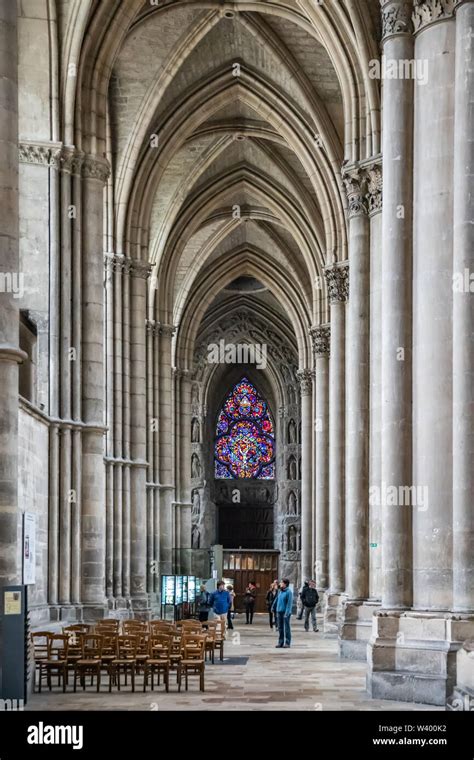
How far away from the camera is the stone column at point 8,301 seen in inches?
658

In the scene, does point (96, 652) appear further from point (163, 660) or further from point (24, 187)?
point (24, 187)

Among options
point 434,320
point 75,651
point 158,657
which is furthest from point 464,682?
point 75,651

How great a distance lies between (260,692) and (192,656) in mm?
1441

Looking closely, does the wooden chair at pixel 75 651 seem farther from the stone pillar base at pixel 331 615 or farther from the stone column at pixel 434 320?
the stone pillar base at pixel 331 615

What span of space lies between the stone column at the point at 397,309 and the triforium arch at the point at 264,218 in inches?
1.3

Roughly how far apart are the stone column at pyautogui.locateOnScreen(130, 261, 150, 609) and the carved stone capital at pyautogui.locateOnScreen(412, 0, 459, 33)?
20.7 meters

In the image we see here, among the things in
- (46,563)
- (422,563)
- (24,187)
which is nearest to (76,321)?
(24,187)

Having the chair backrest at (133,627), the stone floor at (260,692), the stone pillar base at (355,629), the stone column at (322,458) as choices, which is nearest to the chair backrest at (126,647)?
the stone floor at (260,692)

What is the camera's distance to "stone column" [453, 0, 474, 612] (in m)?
15.5

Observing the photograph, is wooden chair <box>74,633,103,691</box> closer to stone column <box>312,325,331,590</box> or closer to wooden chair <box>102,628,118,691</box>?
wooden chair <box>102,628,118,691</box>

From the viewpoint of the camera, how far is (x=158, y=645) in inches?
739

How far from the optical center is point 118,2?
27.6 m

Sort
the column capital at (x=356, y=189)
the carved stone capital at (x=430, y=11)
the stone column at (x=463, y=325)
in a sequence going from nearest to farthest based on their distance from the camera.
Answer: the stone column at (x=463, y=325)
the carved stone capital at (x=430, y=11)
the column capital at (x=356, y=189)

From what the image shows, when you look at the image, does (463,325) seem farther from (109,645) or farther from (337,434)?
(337,434)
